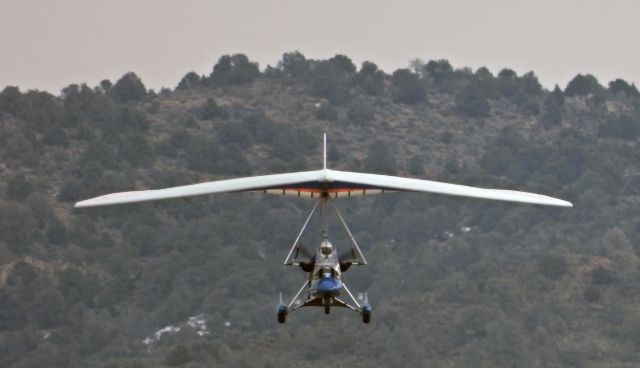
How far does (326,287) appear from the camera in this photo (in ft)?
161

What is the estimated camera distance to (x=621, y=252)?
157875mm

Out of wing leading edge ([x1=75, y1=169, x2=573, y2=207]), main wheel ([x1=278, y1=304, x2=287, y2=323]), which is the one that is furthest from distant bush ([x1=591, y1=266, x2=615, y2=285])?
main wheel ([x1=278, y1=304, x2=287, y2=323])

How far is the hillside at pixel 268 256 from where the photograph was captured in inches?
5162

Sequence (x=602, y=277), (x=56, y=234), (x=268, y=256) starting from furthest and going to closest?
1. (x=268, y=256)
2. (x=56, y=234)
3. (x=602, y=277)

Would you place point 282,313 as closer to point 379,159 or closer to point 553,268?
point 553,268

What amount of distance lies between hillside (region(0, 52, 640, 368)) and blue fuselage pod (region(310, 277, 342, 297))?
73.1 metres

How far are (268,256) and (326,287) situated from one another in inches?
4315

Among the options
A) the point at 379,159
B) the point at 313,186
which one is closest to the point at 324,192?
the point at 313,186

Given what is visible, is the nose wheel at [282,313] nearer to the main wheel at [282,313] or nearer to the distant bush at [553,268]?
the main wheel at [282,313]

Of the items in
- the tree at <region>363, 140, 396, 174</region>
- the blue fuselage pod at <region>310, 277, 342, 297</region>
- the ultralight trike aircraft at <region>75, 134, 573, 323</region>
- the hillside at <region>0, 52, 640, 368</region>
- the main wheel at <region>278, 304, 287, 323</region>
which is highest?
the ultralight trike aircraft at <region>75, 134, 573, 323</region>

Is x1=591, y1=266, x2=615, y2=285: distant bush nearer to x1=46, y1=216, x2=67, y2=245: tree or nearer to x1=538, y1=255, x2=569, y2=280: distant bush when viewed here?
x1=538, y1=255, x2=569, y2=280: distant bush

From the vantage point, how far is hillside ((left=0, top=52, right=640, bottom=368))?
131125 mm

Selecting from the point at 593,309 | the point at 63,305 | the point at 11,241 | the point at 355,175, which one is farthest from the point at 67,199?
the point at 355,175

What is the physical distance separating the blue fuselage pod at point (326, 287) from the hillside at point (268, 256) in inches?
2877
